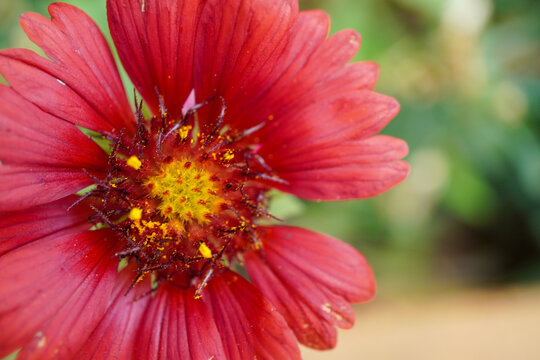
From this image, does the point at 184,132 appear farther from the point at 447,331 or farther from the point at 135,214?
the point at 447,331

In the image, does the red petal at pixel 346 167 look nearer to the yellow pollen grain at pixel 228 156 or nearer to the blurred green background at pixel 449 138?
the yellow pollen grain at pixel 228 156

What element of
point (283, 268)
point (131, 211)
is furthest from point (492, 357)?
point (131, 211)

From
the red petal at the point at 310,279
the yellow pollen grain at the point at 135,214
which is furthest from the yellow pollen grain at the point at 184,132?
the red petal at the point at 310,279

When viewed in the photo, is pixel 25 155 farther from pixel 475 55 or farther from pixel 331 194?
pixel 475 55

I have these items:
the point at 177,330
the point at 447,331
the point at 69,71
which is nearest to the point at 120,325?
the point at 177,330

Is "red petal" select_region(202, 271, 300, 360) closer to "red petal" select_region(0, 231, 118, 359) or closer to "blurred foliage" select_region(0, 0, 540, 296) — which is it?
"red petal" select_region(0, 231, 118, 359)
